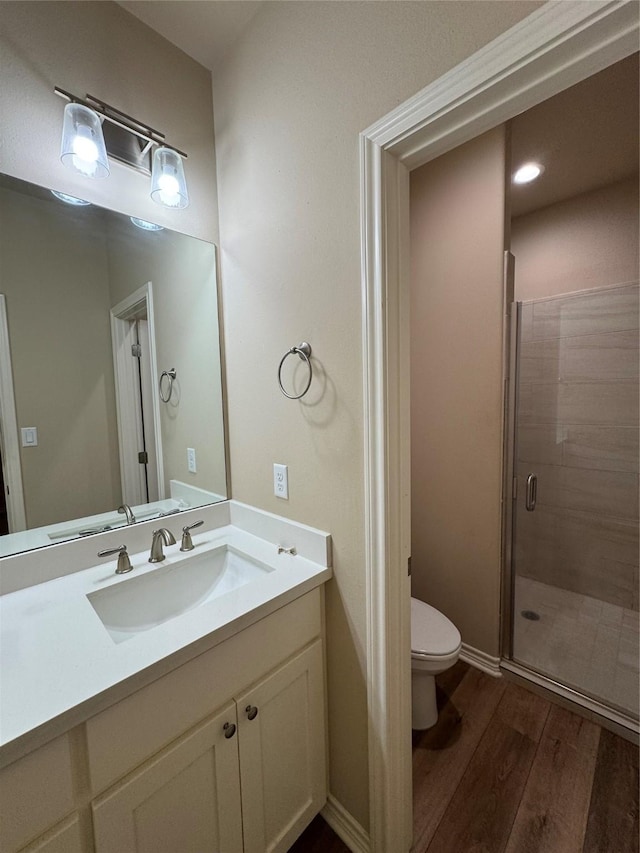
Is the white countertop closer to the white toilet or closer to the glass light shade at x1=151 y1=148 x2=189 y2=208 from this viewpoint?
the white toilet

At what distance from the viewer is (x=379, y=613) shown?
3.37 ft

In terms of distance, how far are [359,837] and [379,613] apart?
2.56 feet

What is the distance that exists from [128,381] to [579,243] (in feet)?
9.47

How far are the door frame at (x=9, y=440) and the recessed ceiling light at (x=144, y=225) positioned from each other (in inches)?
19.9

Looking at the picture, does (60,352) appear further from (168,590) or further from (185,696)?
(185,696)

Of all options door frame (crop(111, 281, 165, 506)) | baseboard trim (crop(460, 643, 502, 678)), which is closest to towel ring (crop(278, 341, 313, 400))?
door frame (crop(111, 281, 165, 506))

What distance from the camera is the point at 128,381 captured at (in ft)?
4.42

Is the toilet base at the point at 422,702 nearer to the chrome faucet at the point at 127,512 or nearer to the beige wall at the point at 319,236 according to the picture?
the beige wall at the point at 319,236

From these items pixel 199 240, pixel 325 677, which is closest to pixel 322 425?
pixel 325 677

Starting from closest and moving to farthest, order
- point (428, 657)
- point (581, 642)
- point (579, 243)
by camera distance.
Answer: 1. point (428, 657)
2. point (581, 642)
3. point (579, 243)

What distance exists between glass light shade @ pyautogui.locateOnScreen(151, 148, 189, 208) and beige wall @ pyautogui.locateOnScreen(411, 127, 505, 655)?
1.26 meters

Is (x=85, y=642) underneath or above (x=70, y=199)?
underneath

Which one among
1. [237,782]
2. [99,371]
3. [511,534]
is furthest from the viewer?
[511,534]

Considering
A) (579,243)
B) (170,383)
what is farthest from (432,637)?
(579,243)
